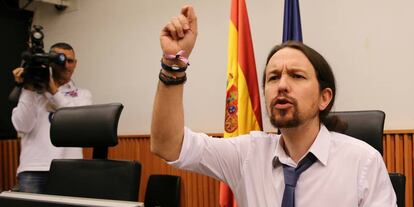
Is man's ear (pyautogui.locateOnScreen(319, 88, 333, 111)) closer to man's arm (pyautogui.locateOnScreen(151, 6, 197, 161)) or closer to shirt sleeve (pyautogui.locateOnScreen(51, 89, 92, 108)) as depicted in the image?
man's arm (pyautogui.locateOnScreen(151, 6, 197, 161))

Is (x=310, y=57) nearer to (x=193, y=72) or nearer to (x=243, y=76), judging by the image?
(x=243, y=76)

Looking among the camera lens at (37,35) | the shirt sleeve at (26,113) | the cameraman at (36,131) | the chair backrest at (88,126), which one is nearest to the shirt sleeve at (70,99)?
the cameraman at (36,131)

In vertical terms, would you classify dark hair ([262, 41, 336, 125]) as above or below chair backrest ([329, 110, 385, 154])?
above

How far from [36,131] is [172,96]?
165 cm

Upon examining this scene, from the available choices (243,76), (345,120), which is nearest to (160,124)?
(345,120)

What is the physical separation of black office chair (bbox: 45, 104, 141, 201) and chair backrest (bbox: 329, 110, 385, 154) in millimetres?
926

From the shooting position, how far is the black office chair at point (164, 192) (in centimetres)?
295

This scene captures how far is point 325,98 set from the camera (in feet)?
4.76

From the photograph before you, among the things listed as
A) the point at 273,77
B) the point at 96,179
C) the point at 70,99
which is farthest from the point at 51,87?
the point at 273,77

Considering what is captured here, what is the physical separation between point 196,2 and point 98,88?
4.90 feet

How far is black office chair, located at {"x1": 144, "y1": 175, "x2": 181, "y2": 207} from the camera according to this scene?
9.68 feet

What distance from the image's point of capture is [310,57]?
1.41 meters


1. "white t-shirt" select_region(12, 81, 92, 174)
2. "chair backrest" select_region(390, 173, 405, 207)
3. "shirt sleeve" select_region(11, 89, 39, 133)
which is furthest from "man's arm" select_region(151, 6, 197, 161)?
"shirt sleeve" select_region(11, 89, 39, 133)

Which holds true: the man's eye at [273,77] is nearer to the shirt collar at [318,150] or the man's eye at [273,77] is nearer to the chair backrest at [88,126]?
the shirt collar at [318,150]
